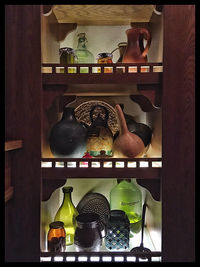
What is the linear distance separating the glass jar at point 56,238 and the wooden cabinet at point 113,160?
62 mm

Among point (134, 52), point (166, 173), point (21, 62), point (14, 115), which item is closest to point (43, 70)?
point (21, 62)

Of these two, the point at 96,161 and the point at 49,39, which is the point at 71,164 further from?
the point at 49,39

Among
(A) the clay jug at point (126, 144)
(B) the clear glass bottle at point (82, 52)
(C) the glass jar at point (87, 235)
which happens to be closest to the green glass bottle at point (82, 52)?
(B) the clear glass bottle at point (82, 52)

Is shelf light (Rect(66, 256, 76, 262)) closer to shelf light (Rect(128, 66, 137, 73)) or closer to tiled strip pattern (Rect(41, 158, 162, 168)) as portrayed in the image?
tiled strip pattern (Rect(41, 158, 162, 168))

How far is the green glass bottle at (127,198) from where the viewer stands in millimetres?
1250

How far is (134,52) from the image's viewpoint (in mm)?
1019

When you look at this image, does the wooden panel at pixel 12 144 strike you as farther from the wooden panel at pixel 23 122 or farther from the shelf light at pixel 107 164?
the shelf light at pixel 107 164

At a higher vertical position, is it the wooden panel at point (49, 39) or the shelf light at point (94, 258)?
the wooden panel at point (49, 39)

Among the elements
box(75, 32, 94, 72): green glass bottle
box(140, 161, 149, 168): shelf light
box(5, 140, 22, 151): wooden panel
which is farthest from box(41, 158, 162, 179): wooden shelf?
box(75, 32, 94, 72): green glass bottle

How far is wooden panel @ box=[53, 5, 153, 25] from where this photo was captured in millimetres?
1058

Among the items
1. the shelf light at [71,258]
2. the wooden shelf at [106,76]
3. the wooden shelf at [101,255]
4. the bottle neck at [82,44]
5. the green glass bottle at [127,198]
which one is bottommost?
the shelf light at [71,258]

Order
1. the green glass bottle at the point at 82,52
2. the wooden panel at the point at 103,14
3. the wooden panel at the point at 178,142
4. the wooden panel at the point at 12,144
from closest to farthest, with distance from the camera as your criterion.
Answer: the wooden panel at the point at 12,144, the wooden panel at the point at 178,142, the wooden panel at the point at 103,14, the green glass bottle at the point at 82,52

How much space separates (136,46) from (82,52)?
1.02 ft

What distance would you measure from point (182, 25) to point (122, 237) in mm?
945
